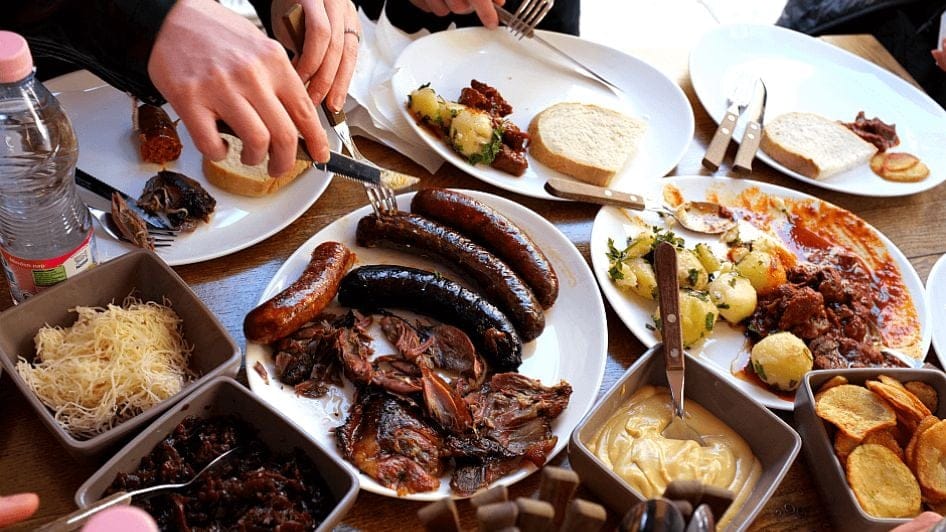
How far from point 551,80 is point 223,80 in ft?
5.21

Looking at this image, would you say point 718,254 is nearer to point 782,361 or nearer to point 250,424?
point 782,361

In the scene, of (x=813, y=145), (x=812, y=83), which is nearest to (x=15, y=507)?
(x=813, y=145)

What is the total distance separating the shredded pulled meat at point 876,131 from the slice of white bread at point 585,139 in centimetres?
90

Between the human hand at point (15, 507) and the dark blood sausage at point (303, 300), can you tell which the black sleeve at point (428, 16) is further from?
the human hand at point (15, 507)

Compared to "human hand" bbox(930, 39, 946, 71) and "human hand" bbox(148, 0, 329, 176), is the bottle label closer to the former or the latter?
"human hand" bbox(148, 0, 329, 176)

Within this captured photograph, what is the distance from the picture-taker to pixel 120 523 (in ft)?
3.19

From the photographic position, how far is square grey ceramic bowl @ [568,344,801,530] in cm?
163

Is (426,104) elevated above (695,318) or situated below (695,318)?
above

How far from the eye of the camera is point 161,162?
2439 mm

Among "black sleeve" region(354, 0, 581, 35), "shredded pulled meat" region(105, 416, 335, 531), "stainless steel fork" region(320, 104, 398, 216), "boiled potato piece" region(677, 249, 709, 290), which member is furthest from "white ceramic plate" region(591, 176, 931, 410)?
"black sleeve" region(354, 0, 581, 35)

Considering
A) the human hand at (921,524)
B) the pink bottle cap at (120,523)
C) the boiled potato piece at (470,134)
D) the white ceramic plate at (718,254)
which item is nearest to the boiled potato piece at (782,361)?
the white ceramic plate at (718,254)

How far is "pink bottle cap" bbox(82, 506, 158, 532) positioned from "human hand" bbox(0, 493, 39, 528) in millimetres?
559

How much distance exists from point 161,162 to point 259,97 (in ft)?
2.44

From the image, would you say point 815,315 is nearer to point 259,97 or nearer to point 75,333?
point 259,97
